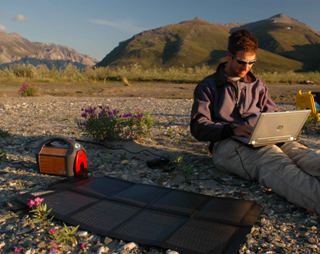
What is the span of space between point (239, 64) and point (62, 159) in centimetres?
215

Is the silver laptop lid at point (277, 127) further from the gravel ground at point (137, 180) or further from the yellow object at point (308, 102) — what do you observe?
the yellow object at point (308, 102)

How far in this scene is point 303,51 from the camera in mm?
74250

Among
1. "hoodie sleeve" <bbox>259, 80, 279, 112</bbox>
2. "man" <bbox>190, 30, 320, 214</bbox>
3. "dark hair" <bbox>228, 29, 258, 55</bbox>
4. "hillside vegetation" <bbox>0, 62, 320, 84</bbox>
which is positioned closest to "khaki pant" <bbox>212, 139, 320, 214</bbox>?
"man" <bbox>190, 30, 320, 214</bbox>

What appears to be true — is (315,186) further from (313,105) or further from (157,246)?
(313,105)

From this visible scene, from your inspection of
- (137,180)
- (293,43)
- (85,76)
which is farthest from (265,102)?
(293,43)

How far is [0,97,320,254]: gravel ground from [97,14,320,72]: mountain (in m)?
49.1

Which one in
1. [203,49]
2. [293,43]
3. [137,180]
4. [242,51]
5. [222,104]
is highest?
[293,43]

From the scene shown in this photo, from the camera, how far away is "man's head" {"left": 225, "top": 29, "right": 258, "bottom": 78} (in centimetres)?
306

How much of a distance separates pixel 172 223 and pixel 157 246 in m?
0.29

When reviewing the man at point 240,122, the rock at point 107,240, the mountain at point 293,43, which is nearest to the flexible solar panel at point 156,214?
the rock at point 107,240

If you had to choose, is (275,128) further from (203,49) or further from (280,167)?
(203,49)

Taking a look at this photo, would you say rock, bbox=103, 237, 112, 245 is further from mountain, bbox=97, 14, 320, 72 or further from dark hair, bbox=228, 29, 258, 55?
mountain, bbox=97, 14, 320, 72

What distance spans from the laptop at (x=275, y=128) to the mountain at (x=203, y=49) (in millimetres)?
50837

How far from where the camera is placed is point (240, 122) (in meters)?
3.24
